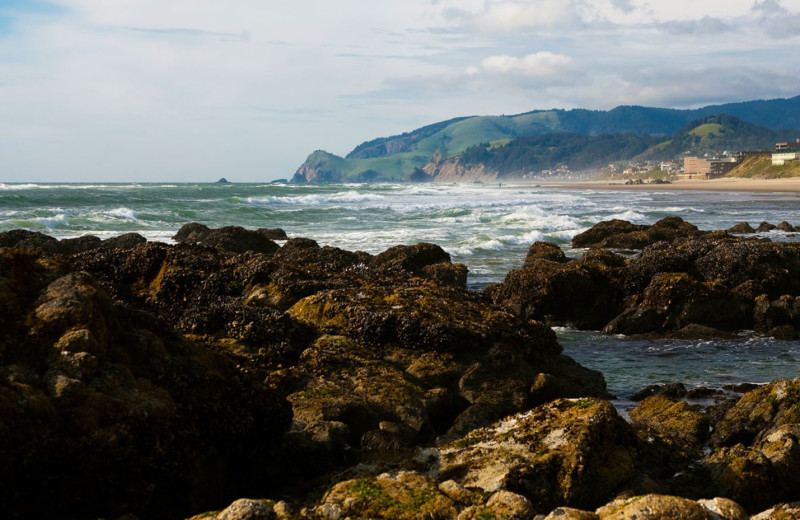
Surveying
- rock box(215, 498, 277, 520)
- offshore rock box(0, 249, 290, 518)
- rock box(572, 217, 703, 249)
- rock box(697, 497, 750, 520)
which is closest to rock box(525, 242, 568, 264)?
rock box(572, 217, 703, 249)

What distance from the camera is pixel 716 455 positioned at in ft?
19.7

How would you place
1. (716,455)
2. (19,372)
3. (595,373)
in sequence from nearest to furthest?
(19,372), (716,455), (595,373)

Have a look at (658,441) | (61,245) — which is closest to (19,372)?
(658,441)

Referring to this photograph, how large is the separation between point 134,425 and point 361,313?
3.97m

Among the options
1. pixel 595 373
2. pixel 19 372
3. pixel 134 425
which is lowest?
pixel 595 373

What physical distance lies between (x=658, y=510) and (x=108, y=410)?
3.36m

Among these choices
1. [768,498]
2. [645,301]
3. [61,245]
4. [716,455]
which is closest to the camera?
[768,498]

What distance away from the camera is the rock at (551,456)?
507 cm

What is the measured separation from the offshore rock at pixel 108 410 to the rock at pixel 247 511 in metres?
0.77

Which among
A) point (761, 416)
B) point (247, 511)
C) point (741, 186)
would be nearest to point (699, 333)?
point (761, 416)

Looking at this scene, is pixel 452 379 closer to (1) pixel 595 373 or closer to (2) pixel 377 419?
(2) pixel 377 419

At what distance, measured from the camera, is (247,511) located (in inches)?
164

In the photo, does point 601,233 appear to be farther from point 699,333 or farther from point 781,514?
point 781,514

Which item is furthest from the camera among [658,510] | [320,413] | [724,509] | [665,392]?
[665,392]
